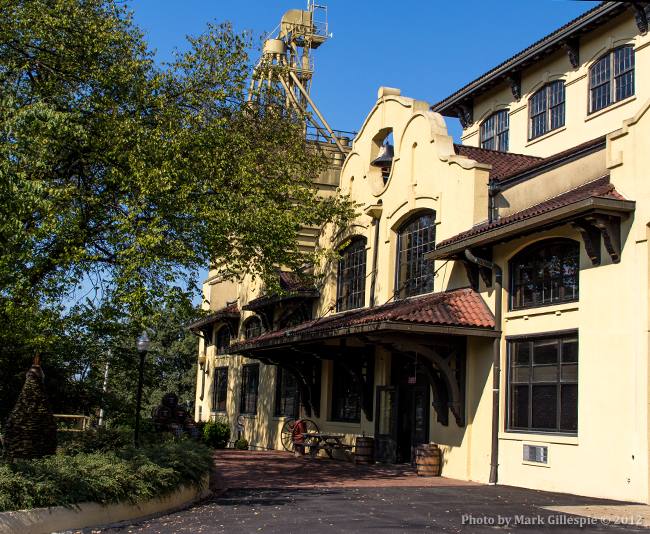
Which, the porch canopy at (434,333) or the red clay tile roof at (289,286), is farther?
the red clay tile roof at (289,286)

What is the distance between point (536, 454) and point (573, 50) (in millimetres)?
11647

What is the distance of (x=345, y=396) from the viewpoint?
21562mm

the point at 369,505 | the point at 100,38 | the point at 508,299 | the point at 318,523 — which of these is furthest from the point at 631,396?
the point at 100,38

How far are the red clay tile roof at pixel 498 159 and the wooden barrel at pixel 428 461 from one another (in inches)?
277

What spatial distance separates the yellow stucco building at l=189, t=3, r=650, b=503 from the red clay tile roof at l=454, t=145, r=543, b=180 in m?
0.07

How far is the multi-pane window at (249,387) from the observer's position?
91.7 feet

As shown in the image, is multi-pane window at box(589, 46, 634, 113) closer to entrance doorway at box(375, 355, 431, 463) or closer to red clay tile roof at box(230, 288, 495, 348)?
red clay tile roof at box(230, 288, 495, 348)

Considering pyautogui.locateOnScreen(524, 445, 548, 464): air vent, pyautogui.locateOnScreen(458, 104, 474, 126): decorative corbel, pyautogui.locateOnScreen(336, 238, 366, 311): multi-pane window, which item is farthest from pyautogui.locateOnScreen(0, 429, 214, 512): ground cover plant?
pyautogui.locateOnScreen(458, 104, 474, 126): decorative corbel

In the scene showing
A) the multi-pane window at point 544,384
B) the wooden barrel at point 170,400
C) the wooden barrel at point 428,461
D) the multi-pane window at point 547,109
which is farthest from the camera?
the wooden barrel at point 170,400

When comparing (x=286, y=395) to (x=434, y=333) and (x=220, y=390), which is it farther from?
(x=434, y=333)

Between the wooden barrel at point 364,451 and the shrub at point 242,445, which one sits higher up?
the wooden barrel at point 364,451

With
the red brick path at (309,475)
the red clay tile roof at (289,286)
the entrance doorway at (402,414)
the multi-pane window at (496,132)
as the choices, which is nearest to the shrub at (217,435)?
the red clay tile roof at (289,286)

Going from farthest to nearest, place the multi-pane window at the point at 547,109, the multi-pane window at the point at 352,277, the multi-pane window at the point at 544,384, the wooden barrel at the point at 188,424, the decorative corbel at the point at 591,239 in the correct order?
the wooden barrel at the point at 188,424, the multi-pane window at the point at 352,277, the multi-pane window at the point at 547,109, the multi-pane window at the point at 544,384, the decorative corbel at the point at 591,239

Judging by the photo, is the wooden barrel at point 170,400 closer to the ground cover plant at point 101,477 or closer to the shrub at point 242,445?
the shrub at point 242,445
